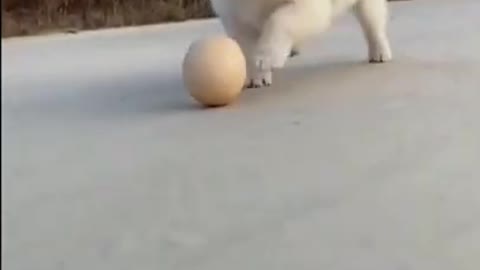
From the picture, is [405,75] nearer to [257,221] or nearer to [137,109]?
[137,109]

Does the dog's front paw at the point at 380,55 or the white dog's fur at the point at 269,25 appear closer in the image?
the white dog's fur at the point at 269,25

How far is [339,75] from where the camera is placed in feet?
6.07

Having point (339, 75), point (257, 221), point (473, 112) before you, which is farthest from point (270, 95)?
point (257, 221)

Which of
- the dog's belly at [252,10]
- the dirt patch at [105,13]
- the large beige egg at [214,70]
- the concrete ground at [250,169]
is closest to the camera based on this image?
the concrete ground at [250,169]

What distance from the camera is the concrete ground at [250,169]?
0.88 metres

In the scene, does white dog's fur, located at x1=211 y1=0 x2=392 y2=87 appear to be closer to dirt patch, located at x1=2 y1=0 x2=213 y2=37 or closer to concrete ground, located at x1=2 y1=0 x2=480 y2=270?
concrete ground, located at x1=2 y1=0 x2=480 y2=270

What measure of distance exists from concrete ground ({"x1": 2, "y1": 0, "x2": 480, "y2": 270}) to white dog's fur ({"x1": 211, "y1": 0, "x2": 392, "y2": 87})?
0.06 metres

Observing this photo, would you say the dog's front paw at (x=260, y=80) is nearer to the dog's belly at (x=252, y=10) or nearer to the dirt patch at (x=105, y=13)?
the dog's belly at (x=252, y=10)

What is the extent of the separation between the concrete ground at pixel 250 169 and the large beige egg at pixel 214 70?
3 centimetres

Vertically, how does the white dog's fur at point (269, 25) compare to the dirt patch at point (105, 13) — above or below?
above

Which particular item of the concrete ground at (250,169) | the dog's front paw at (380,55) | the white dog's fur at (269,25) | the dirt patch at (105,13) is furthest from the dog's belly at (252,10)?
the dirt patch at (105,13)

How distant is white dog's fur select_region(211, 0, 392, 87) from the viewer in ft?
5.33

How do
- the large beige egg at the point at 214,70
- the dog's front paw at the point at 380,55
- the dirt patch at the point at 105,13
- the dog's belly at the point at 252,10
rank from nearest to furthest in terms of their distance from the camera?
1. the large beige egg at the point at 214,70
2. the dog's belly at the point at 252,10
3. the dog's front paw at the point at 380,55
4. the dirt patch at the point at 105,13

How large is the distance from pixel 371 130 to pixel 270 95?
1.11 ft
